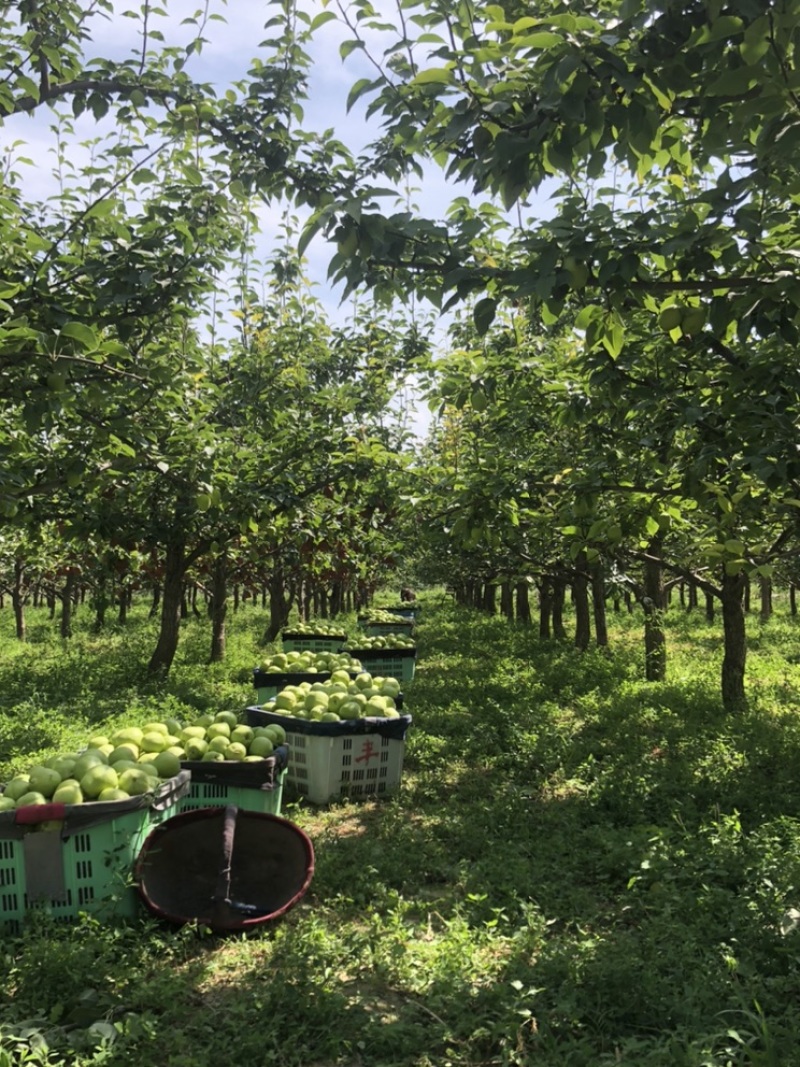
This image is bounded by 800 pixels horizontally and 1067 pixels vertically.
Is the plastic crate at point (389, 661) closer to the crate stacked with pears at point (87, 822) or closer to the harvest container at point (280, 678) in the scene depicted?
the harvest container at point (280, 678)

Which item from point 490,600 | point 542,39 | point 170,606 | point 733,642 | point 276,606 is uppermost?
point 542,39

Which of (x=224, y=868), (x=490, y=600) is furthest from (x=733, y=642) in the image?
(x=490, y=600)

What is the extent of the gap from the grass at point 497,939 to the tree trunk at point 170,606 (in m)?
4.55

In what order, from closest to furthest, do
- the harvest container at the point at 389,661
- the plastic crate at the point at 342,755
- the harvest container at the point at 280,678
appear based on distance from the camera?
1. the plastic crate at the point at 342,755
2. the harvest container at the point at 280,678
3. the harvest container at the point at 389,661

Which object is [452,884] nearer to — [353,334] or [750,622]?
A: [353,334]

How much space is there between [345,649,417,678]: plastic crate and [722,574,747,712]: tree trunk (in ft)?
15.6

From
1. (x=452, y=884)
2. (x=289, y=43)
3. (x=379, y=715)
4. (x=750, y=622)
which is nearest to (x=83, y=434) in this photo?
(x=379, y=715)

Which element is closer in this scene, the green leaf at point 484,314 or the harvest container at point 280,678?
the green leaf at point 484,314

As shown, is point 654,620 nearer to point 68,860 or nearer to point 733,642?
point 733,642

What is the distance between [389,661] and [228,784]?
761cm

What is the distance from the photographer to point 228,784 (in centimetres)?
468

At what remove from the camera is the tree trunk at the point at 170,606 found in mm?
12695

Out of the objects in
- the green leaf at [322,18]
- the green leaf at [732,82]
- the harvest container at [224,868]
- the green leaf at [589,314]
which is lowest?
the harvest container at [224,868]

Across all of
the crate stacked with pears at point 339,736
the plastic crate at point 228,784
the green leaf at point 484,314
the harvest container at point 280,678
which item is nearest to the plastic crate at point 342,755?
the crate stacked with pears at point 339,736
